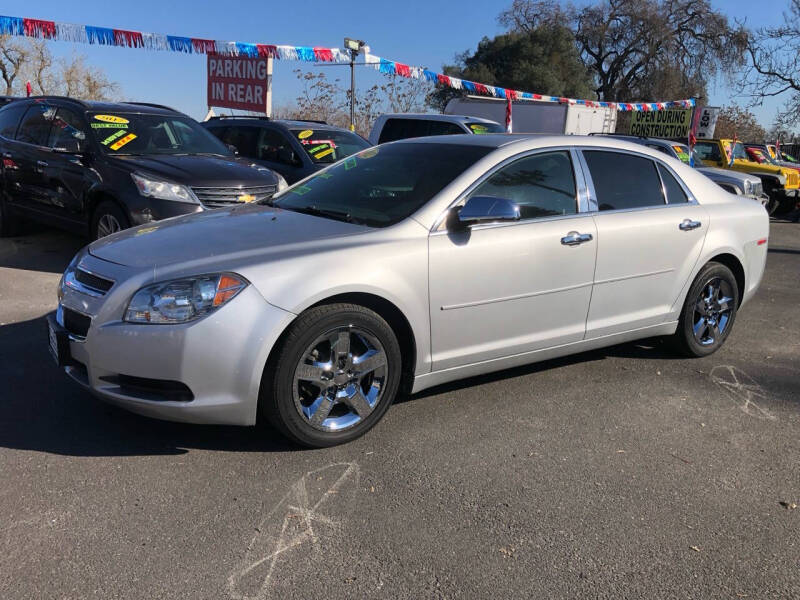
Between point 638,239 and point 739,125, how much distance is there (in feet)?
133

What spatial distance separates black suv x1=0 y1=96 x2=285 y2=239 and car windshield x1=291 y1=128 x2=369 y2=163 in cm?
166

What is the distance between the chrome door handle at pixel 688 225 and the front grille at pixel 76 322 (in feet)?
12.0

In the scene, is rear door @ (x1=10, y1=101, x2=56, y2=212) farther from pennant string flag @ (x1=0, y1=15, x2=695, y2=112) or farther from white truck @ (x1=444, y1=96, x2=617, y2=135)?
white truck @ (x1=444, y1=96, x2=617, y2=135)

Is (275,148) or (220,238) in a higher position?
(275,148)

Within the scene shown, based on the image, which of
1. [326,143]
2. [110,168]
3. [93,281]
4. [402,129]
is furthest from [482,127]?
[93,281]

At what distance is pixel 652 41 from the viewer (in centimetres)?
4088

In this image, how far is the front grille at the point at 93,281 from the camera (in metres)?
3.26

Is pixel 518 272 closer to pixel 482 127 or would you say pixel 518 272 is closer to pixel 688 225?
pixel 688 225

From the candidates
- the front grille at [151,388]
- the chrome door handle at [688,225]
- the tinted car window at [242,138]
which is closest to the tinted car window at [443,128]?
the tinted car window at [242,138]

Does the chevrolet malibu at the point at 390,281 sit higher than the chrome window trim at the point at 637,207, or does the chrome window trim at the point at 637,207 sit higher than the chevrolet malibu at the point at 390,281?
the chrome window trim at the point at 637,207

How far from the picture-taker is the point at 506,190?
13.1 feet

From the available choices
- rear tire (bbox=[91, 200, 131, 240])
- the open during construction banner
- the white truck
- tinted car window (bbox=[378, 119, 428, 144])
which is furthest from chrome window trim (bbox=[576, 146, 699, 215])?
the open during construction banner

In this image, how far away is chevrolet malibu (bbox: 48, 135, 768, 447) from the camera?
310 cm

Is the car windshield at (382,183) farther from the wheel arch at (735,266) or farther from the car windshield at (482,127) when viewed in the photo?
the car windshield at (482,127)
